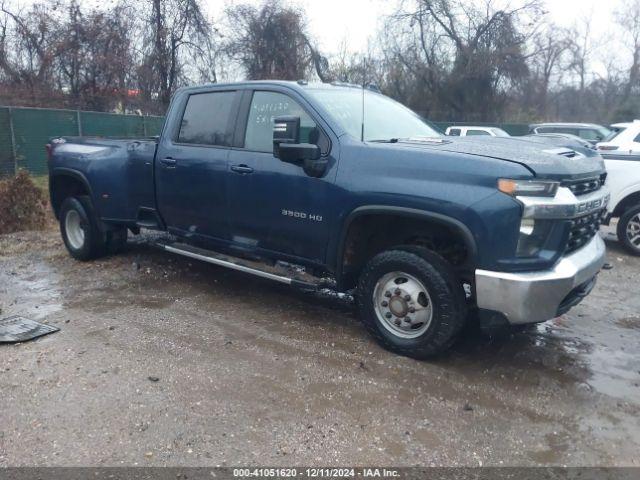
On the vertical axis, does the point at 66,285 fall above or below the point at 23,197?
below

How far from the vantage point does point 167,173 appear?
564 cm

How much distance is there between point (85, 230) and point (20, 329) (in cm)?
222

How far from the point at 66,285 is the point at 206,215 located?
6.29 feet

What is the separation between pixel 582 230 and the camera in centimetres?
405

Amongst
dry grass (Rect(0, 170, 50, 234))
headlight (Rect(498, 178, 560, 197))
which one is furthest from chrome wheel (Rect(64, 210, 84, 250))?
headlight (Rect(498, 178, 560, 197))

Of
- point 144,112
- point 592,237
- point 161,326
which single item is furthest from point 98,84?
point 592,237

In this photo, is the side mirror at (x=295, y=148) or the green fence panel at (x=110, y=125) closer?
the side mirror at (x=295, y=148)

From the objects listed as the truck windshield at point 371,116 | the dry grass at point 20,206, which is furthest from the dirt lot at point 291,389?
the dry grass at point 20,206

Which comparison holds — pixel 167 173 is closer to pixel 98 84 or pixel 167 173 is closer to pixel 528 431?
pixel 528 431

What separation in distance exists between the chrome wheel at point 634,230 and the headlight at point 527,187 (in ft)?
16.6

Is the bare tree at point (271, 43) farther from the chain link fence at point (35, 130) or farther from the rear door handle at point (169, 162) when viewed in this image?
the rear door handle at point (169, 162)

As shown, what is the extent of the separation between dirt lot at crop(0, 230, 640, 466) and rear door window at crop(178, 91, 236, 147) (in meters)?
1.56

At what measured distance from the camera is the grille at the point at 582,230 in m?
3.91

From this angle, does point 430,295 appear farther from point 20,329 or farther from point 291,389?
point 20,329
